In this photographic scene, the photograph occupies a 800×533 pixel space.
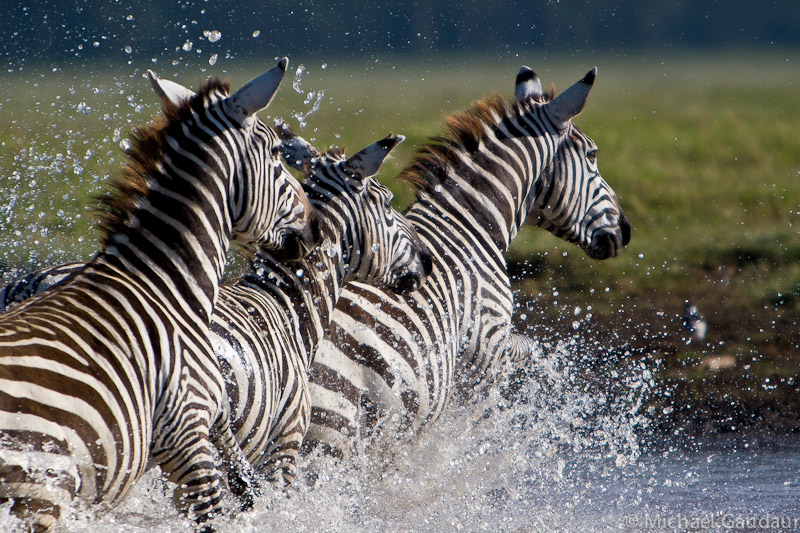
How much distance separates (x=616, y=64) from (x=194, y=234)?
41.3 feet

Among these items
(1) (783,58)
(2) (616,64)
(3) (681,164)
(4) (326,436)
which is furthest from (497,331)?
(1) (783,58)

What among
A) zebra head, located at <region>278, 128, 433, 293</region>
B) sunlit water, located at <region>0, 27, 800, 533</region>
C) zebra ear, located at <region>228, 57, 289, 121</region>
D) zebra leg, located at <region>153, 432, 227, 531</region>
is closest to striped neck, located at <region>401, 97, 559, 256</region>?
zebra head, located at <region>278, 128, 433, 293</region>

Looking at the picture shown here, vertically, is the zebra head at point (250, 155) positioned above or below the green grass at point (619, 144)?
below

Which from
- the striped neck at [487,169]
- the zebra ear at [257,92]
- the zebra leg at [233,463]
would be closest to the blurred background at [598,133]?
the striped neck at [487,169]

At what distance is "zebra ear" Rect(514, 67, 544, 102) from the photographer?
530cm

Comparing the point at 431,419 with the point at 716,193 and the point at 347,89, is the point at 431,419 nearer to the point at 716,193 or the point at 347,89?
the point at 716,193

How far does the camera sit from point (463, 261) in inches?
186

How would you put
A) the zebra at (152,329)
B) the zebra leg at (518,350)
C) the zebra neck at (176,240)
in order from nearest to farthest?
the zebra at (152,329) < the zebra neck at (176,240) < the zebra leg at (518,350)

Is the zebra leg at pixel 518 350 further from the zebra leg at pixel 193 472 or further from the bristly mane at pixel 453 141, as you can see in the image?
the zebra leg at pixel 193 472

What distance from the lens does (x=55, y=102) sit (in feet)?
40.0

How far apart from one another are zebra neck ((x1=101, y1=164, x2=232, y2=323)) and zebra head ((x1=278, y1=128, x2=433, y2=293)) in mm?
919

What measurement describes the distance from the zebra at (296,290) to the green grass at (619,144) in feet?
12.2

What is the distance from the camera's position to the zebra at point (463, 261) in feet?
13.6

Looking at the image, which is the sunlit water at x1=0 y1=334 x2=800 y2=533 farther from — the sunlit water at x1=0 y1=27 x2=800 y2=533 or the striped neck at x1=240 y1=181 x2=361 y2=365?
the striped neck at x1=240 y1=181 x2=361 y2=365
